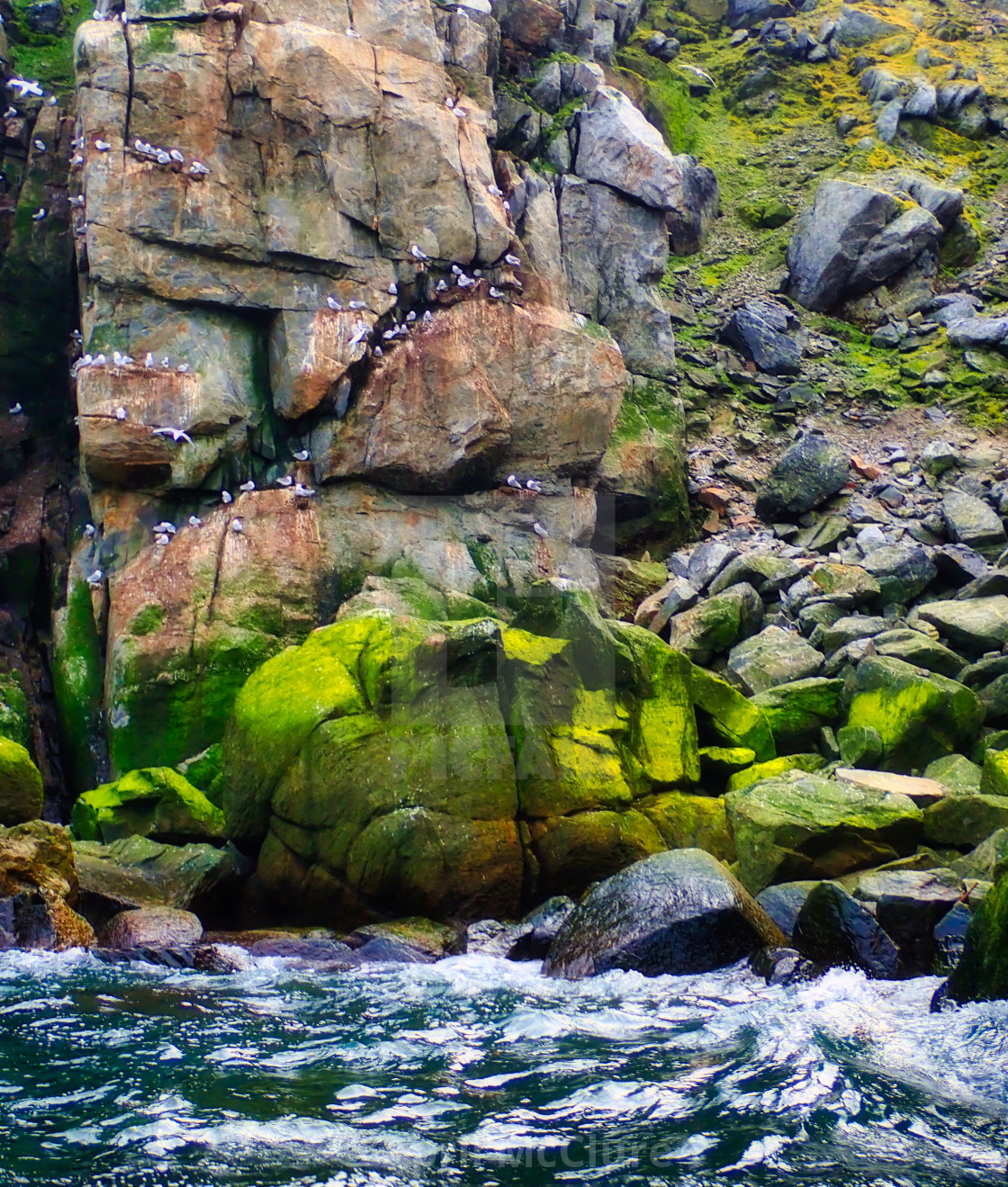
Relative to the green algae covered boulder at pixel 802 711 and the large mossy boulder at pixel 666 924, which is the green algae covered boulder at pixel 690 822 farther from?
the large mossy boulder at pixel 666 924

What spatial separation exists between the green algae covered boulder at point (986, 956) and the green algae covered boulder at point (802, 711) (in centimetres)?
715

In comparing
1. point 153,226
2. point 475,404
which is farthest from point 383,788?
point 153,226

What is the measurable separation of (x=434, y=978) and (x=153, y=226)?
1357 cm

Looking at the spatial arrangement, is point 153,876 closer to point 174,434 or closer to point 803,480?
point 174,434

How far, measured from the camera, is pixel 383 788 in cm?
1223

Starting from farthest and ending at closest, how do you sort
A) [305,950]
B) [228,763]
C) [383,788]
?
[228,763], [383,788], [305,950]

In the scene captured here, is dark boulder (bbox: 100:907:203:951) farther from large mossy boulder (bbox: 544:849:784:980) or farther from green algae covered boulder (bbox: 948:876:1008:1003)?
green algae covered boulder (bbox: 948:876:1008:1003)

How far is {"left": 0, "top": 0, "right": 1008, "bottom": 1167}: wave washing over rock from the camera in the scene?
7016 mm

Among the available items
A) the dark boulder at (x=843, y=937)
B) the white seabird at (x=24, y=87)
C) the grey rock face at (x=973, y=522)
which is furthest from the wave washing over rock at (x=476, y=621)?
the white seabird at (x=24, y=87)

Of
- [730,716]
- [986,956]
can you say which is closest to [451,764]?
[730,716]

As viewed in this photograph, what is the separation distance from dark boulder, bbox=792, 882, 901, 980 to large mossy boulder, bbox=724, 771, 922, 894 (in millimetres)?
1568

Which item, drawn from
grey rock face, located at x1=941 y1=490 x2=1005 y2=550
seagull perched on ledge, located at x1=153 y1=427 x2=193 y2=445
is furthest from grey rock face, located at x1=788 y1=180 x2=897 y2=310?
seagull perched on ledge, located at x1=153 y1=427 x2=193 y2=445

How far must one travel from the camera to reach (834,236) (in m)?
29.6

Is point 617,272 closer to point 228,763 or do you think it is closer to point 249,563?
point 249,563
